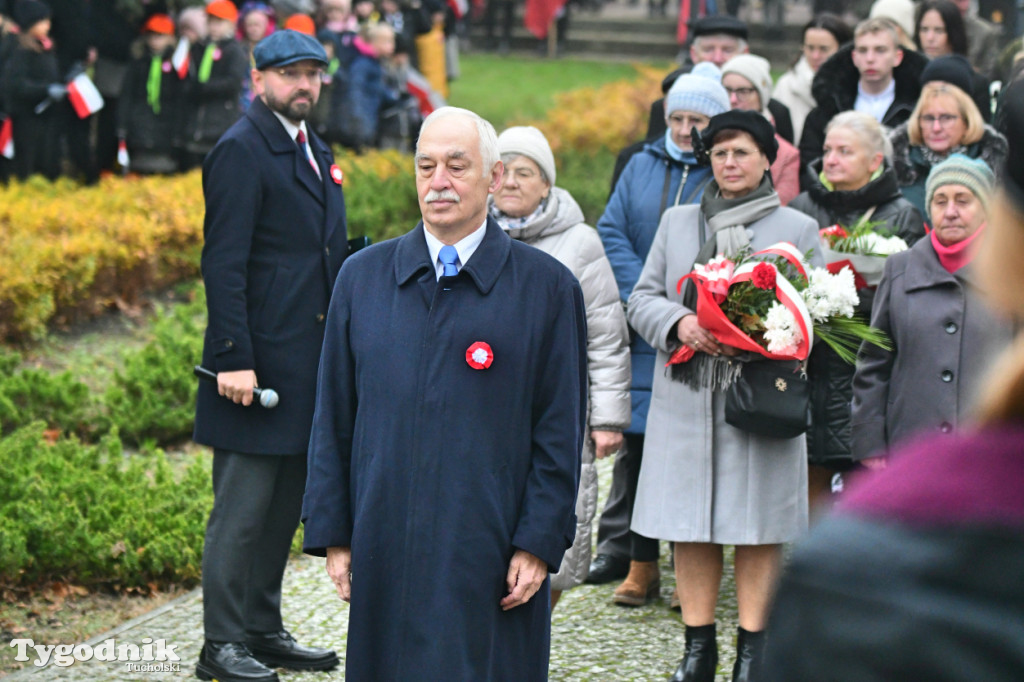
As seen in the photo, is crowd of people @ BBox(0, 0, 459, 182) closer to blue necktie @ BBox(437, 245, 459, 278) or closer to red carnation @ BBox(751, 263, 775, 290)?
red carnation @ BBox(751, 263, 775, 290)

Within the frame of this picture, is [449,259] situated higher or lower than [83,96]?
lower

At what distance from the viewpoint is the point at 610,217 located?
6.19 meters

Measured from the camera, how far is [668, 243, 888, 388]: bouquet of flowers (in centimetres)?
469

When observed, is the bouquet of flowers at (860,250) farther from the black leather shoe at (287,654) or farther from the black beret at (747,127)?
the black leather shoe at (287,654)

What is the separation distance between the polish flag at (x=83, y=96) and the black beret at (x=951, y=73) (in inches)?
361

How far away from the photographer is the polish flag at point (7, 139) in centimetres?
1321

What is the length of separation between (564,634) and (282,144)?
2.40 metres

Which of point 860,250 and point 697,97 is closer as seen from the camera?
point 860,250

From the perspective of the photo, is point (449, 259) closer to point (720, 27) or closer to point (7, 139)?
point (720, 27)

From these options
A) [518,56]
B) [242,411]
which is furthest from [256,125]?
Answer: [518,56]

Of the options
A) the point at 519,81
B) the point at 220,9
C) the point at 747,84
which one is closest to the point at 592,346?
the point at 747,84

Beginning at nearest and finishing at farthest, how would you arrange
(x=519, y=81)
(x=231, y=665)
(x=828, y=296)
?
(x=828, y=296) < (x=231, y=665) < (x=519, y=81)

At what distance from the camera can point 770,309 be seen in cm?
472

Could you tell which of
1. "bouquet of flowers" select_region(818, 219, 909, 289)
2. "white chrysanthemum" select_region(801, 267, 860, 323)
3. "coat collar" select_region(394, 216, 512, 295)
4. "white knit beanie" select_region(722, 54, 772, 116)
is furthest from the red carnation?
"white knit beanie" select_region(722, 54, 772, 116)
